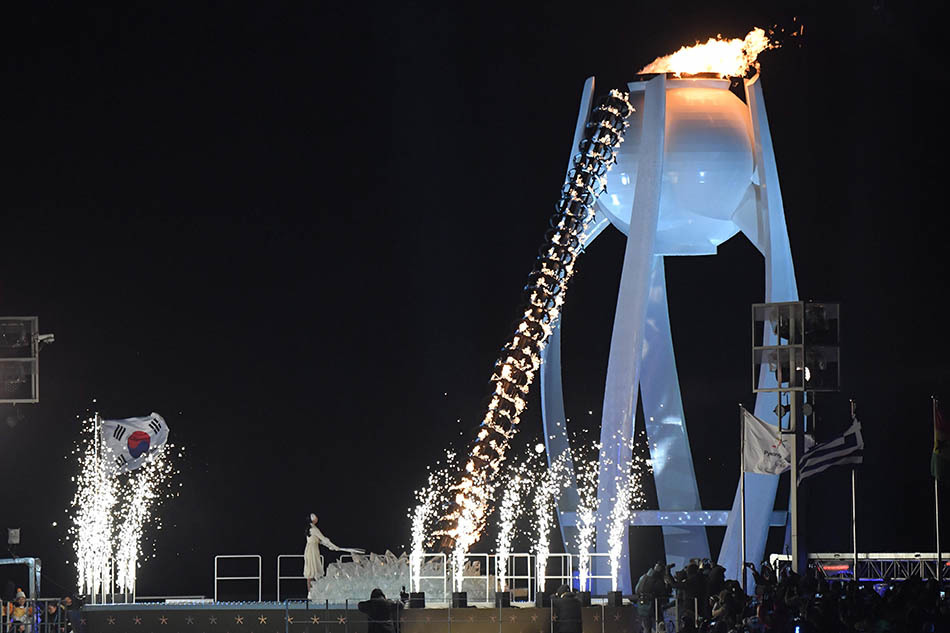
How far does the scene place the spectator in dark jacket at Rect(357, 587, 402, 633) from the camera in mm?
30438

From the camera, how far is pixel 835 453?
3409 cm

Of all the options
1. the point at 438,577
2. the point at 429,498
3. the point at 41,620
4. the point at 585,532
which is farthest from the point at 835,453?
the point at 429,498

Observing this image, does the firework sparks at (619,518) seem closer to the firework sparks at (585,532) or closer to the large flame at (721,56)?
the firework sparks at (585,532)

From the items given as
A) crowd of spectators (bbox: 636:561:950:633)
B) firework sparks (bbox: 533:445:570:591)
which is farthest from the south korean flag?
crowd of spectators (bbox: 636:561:950:633)

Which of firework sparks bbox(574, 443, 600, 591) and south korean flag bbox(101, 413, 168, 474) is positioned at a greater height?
south korean flag bbox(101, 413, 168, 474)

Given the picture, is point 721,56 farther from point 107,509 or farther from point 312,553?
point 107,509

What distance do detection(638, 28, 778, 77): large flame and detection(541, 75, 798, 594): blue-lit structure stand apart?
1.13 feet

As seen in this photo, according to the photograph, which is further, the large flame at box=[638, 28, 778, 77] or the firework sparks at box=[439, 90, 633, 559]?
the large flame at box=[638, 28, 778, 77]

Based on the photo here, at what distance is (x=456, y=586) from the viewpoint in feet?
117

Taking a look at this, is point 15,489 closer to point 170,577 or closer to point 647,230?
point 170,577

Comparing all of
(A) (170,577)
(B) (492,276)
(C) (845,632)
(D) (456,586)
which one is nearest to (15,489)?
(A) (170,577)

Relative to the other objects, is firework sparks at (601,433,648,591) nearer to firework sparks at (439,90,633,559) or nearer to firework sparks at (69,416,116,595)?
firework sparks at (439,90,633,559)

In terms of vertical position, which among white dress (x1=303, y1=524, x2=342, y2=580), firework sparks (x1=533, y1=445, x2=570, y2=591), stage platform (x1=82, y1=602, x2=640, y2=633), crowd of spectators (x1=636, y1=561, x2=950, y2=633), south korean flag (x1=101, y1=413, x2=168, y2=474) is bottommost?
stage platform (x1=82, y1=602, x2=640, y2=633)

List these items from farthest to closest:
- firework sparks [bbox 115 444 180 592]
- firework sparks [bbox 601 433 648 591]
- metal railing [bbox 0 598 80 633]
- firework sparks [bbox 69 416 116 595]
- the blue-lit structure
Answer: firework sparks [bbox 115 444 180 592] < the blue-lit structure < firework sparks [bbox 69 416 116 595] < firework sparks [bbox 601 433 648 591] < metal railing [bbox 0 598 80 633]
